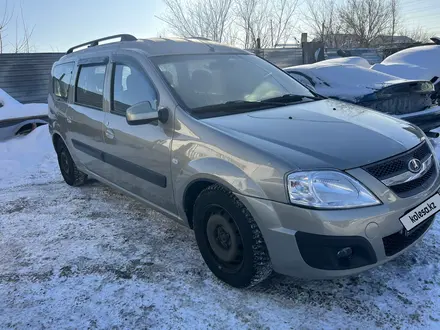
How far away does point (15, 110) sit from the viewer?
798 centimetres

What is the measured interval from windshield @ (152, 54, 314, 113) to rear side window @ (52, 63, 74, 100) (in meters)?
1.88

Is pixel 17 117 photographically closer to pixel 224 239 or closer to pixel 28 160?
pixel 28 160

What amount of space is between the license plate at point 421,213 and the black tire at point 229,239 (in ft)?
2.76

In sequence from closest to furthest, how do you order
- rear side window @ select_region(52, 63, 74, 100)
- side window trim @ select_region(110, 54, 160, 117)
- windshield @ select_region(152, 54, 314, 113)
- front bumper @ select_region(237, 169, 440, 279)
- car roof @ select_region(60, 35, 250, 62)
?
front bumper @ select_region(237, 169, 440, 279)
windshield @ select_region(152, 54, 314, 113)
side window trim @ select_region(110, 54, 160, 117)
car roof @ select_region(60, 35, 250, 62)
rear side window @ select_region(52, 63, 74, 100)

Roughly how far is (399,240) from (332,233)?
50 centimetres

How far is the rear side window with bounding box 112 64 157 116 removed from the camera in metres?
3.30

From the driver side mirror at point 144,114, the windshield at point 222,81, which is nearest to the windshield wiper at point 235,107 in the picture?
the windshield at point 222,81

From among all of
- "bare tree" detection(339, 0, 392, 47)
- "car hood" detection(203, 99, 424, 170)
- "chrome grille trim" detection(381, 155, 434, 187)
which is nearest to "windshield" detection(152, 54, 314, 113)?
"car hood" detection(203, 99, 424, 170)

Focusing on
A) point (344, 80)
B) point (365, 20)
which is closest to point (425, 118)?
point (344, 80)

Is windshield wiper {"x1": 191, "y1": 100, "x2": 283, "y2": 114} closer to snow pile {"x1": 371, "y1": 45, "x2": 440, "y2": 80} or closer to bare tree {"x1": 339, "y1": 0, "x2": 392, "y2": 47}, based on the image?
snow pile {"x1": 371, "y1": 45, "x2": 440, "y2": 80}

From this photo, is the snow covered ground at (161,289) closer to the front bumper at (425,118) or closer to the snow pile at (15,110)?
the front bumper at (425,118)


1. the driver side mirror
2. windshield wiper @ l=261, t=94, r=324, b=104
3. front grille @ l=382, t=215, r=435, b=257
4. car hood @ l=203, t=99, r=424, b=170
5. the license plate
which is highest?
windshield wiper @ l=261, t=94, r=324, b=104

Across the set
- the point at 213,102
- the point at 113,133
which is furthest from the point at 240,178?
the point at 113,133

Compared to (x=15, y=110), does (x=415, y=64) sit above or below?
above
